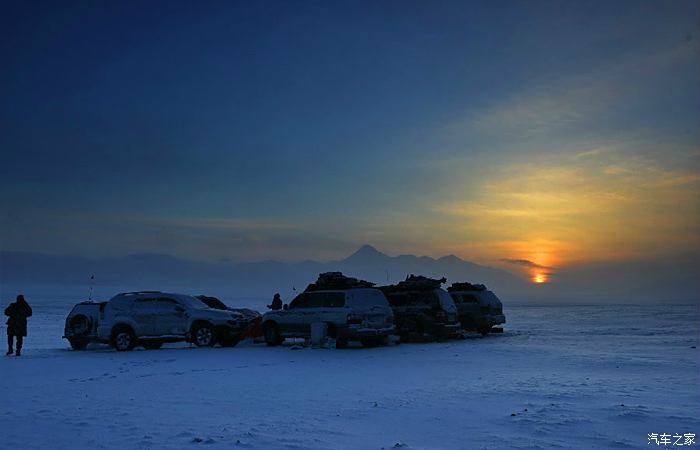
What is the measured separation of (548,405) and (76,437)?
245 inches

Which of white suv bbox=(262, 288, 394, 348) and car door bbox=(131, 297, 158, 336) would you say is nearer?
white suv bbox=(262, 288, 394, 348)

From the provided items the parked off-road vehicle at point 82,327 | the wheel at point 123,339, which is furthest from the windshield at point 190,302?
the parked off-road vehicle at point 82,327

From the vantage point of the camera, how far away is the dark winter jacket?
17.7 metres

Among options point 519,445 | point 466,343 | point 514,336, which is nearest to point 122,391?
point 519,445

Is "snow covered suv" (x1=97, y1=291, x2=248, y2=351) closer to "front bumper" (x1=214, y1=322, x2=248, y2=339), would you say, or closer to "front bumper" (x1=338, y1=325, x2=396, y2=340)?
"front bumper" (x1=214, y1=322, x2=248, y2=339)

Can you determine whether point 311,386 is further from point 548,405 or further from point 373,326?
point 373,326

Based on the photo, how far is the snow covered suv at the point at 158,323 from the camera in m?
19.0

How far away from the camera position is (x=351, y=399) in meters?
9.72

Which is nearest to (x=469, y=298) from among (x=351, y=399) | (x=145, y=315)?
(x=145, y=315)

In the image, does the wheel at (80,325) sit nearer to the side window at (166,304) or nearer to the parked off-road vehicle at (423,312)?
the side window at (166,304)

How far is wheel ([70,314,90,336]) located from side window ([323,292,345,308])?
7643mm

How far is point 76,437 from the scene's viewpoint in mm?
7156

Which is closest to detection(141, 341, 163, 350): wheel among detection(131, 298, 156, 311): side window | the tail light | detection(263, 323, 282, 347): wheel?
detection(131, 298, 156, 311): side window

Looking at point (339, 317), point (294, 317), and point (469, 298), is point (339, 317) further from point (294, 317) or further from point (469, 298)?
point (469, 298)
